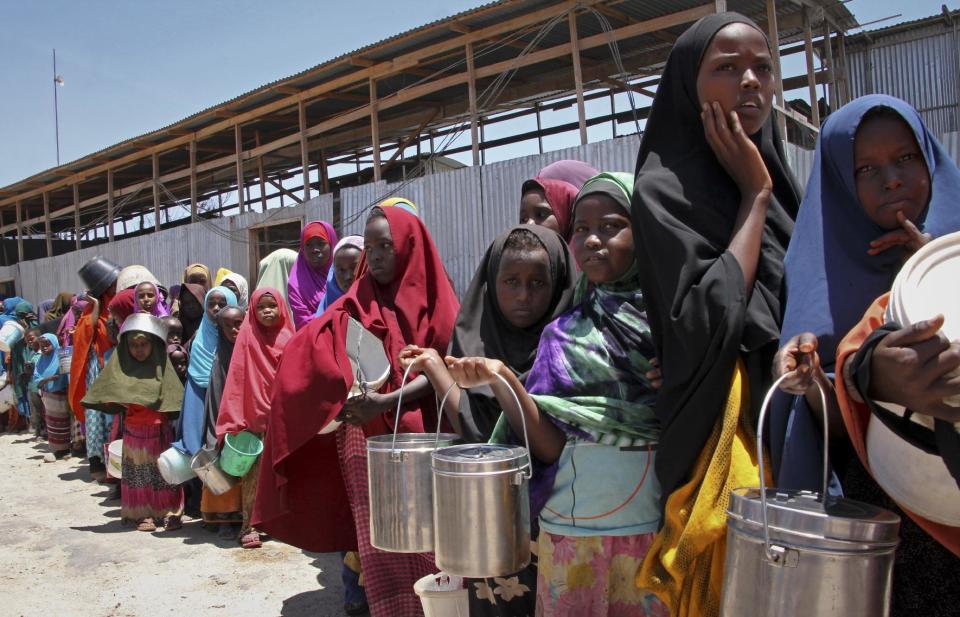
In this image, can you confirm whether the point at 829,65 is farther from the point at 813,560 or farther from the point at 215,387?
the point at 813,560

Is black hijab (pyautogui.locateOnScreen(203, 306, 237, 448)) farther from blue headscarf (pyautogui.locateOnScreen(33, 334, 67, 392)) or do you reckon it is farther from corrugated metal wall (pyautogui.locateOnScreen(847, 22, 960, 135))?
corrugated metal wall (pyautogui.locateOnScreen(847, 22, 960, 135))

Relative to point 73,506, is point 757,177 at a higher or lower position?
higher

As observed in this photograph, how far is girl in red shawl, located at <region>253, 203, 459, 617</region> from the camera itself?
2986mm

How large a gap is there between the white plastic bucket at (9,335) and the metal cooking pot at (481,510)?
34.6 feet

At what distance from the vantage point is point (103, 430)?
7234 mm

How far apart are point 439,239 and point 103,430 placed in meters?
3.98

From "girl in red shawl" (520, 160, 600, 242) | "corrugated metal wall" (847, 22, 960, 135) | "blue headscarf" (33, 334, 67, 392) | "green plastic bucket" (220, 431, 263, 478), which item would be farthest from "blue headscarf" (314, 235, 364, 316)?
"corrugated metal wall" (847, 22, 960, 135)

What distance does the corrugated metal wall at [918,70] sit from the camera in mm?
7953

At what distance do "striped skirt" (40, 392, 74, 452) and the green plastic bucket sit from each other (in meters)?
5.05

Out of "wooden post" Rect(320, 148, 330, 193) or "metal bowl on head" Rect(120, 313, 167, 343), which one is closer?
"metal bowl on head" Rect(120, 313, 167, 343)

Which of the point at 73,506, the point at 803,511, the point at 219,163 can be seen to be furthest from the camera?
the point at 219,163

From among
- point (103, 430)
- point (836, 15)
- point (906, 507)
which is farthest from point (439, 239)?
point (906, 507)

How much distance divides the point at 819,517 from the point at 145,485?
213 inches

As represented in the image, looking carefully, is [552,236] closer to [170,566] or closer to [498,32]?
[170,566]
